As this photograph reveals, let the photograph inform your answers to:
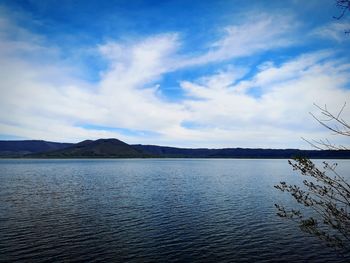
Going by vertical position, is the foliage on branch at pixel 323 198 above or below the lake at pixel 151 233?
above

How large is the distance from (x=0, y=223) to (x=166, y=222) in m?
22.1

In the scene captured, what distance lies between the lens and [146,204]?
58.2 meters

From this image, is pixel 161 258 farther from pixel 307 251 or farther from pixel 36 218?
pixel 36 218

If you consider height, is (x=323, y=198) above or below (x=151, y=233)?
above

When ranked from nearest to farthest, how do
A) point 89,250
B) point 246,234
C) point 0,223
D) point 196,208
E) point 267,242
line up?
point 89,250 < point 267,242 < point 246,234 < point 0,223 < point 196,208

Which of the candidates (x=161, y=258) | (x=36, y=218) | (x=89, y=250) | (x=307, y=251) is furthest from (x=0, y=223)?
(x=307, y=251)

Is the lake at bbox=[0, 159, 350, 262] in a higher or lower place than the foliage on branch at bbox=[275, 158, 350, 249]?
lower

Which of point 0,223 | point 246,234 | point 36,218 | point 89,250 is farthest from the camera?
point 36,218

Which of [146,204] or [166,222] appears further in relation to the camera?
[146,204]

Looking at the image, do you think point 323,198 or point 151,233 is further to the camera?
point 151,233

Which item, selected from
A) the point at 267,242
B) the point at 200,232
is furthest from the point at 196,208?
the point at 267,242

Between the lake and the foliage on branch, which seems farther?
the lake

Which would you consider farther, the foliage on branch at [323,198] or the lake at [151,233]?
the lake at [151,233]

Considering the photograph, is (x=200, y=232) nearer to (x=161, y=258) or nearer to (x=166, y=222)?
(x=166, y=222)
